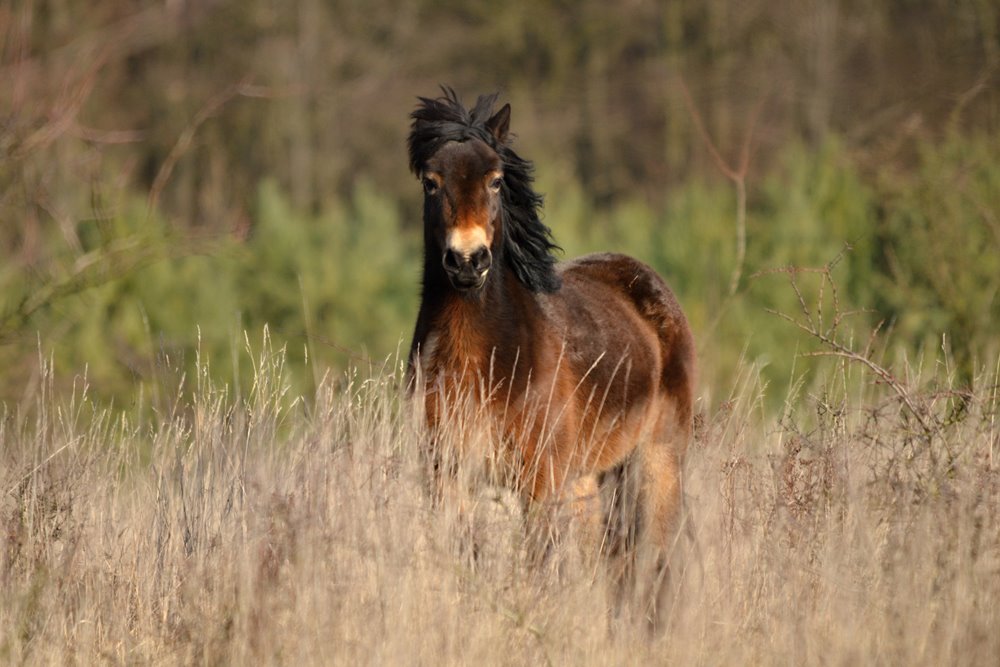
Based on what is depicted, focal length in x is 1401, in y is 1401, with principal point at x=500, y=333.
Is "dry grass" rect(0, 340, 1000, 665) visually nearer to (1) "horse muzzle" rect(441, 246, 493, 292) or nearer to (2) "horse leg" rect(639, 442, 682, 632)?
(1) "horse muzzle" rect(441, 246, 493, 292)

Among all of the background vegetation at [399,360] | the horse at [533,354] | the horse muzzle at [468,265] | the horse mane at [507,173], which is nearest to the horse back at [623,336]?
the horse at [533,354]

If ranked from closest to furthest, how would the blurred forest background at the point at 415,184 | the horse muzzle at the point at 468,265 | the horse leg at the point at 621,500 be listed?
the horse muzzle at the point at 468,265, the horse leg at the point at 621,500, the blurred forest background at the point at 415,184

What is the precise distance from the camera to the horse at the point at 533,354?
551 centimetres

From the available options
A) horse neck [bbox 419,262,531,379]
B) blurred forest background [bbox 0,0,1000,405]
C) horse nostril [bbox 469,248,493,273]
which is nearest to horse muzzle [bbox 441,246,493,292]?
horse nostril [bbox 469,248,493,273]

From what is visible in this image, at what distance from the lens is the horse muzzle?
5367mm

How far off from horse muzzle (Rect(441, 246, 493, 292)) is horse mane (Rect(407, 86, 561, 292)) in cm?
65

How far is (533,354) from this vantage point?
5781 mm

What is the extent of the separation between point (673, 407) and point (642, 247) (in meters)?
10.6

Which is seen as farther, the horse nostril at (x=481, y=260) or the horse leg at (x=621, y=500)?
the horse leg at (x=621, y=500)

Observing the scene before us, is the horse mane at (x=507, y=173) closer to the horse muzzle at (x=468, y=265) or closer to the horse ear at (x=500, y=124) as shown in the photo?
the horse ear at (x=500, y=124)

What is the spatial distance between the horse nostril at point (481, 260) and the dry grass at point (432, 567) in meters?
0.68

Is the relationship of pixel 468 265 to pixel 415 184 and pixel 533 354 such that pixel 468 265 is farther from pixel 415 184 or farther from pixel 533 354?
pixel 415 184

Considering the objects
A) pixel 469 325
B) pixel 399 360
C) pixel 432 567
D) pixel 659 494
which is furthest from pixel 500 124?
pixel 432 567

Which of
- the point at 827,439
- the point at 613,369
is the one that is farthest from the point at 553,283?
the point at 827,439
